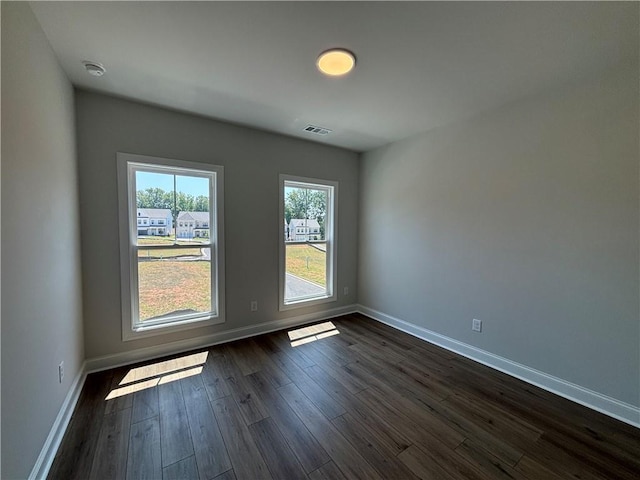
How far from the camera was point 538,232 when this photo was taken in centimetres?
239

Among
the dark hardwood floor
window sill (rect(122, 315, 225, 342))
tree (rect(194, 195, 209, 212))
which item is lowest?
the dark hardwood floor

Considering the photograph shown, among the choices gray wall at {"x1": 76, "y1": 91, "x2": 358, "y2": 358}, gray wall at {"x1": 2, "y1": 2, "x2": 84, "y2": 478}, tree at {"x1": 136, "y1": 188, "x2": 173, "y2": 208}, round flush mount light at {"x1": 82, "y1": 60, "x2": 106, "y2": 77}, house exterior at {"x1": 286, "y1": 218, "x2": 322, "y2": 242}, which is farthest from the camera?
house exterior at {"x1": 286, "y1": 218, "x2": 322, "y2": 242}

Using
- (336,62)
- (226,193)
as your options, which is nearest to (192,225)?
(226,193)

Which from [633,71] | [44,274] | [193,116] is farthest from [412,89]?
[44,274]

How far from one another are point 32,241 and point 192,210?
1.56 meters

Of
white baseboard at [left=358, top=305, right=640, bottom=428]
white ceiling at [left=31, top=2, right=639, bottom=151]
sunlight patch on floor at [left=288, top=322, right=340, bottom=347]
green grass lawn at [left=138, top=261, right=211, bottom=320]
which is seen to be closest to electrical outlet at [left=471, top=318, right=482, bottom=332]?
white baseboard at [left=358, top=305, right=640, bottom=428]

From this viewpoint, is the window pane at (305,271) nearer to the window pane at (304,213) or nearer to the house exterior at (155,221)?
the window pane at (304,213)

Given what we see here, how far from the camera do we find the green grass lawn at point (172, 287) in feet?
9.06

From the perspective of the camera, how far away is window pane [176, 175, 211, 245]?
2.92m

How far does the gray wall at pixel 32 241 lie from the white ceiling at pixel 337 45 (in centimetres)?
33

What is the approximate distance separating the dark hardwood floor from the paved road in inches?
42.6

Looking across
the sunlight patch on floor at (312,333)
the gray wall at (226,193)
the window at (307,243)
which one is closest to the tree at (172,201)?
the gray wall at (226,193)

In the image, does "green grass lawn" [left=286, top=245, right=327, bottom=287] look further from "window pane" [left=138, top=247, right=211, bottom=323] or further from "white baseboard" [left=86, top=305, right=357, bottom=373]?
"window pane" [left=138, top=247, right=211, bottom=323]

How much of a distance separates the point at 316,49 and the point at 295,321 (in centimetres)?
316
